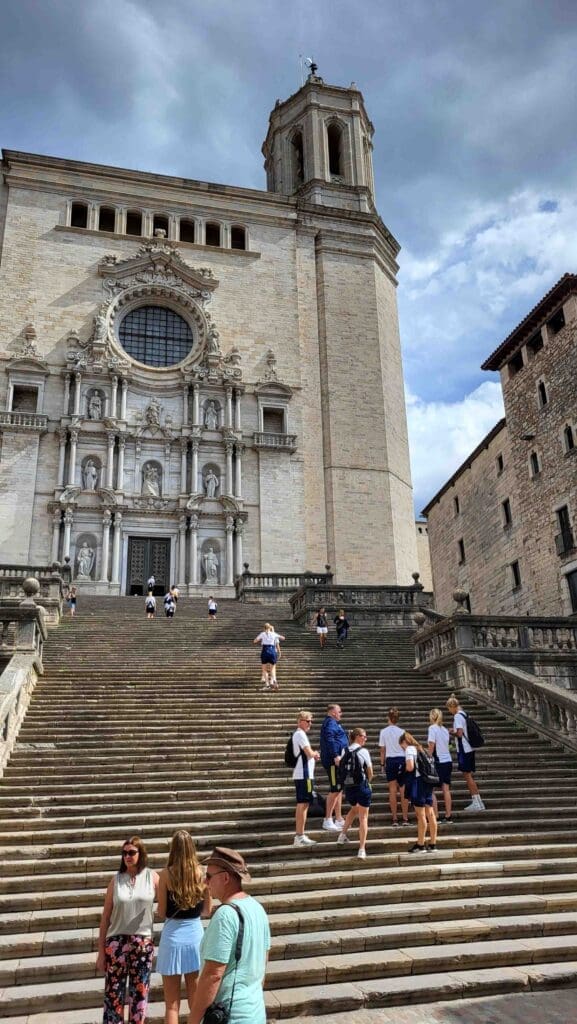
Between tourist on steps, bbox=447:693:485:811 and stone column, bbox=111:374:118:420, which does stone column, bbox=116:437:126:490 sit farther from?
tourist on steps, bbox=447:693:485:811

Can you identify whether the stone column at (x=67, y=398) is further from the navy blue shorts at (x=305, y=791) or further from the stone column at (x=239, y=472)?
the navy blue shorts at (x=305, y=791)

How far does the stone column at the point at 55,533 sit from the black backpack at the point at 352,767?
66.4ft

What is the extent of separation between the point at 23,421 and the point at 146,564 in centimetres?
680

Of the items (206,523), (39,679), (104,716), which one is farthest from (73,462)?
(104,716)

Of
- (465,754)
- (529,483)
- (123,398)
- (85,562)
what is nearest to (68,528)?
→ (85,562)

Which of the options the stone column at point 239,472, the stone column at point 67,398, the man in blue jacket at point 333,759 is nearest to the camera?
the man in blue jacket at point 333,759

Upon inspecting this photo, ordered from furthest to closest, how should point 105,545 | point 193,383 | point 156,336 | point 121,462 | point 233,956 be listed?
point 156,336, point 193,383, point 121,462, point 105,545, point 233,956

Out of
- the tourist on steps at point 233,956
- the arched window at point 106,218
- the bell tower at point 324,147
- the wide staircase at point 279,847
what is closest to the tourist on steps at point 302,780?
the wide staircase at point 279,847

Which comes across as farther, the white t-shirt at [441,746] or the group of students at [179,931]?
the white t-shirt at [441,746]

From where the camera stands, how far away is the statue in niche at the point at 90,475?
2786 cm

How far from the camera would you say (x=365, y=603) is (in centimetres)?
2173

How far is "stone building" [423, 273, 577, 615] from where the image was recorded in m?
24.3

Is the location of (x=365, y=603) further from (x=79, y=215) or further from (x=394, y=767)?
(x=79, y=215)

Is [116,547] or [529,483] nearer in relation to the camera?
[529,483]
